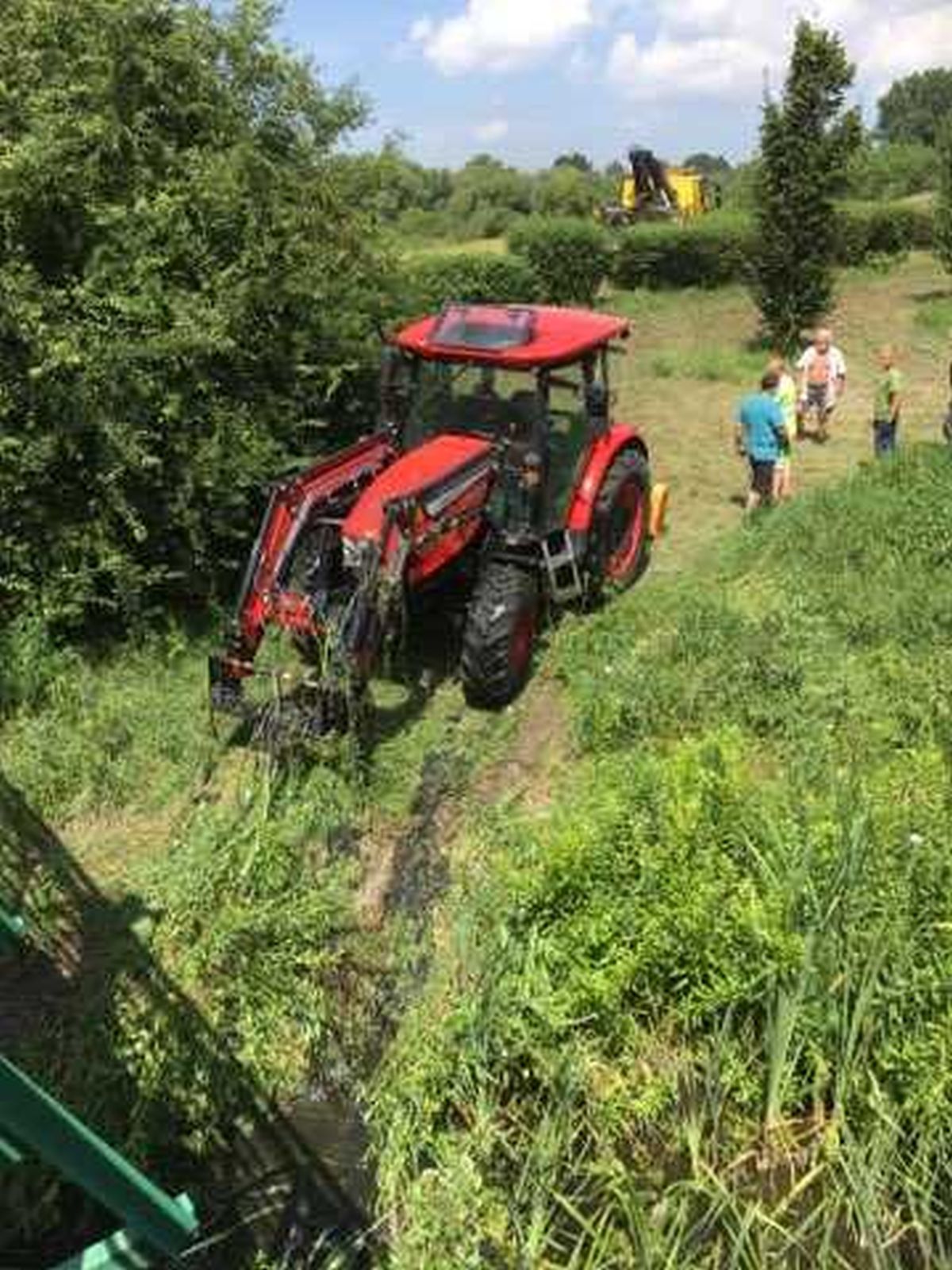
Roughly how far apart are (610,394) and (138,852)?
4724 mm

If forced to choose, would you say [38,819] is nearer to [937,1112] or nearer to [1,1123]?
[1,1123]

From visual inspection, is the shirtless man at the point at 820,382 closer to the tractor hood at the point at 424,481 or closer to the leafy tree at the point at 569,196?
the tractor hood at the point at 424,481

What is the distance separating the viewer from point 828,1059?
4883 millimetres

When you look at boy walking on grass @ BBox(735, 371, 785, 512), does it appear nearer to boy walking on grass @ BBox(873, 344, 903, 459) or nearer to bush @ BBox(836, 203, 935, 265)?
boy walking on grass @ BBox(873, 344, 903, 459)

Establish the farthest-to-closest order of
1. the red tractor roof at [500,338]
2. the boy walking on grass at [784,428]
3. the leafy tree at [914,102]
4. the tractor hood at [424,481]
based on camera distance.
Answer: the leafy tree at [914,102], the boy walking on grass at [784,428], the red tractor roof at [500,338], the tractor hood at [424,481]

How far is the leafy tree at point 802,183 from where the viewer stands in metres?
17.5

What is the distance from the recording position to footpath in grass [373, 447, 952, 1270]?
451 centimetres

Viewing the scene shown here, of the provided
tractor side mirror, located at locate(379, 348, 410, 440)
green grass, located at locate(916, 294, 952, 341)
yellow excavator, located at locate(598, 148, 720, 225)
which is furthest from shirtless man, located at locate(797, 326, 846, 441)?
yellow excavator, located at locate(598, 148, 720, 225)

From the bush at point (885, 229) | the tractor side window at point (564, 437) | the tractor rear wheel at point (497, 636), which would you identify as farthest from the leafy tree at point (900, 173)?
the tractor rear wheel at point (497, 636)

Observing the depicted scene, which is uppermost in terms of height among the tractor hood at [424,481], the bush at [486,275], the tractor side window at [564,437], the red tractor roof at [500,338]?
the red tractor roof at [500,338]

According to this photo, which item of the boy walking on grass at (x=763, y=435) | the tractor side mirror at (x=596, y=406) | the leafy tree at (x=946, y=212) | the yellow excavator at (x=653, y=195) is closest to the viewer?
the tractor side mirror at (x=596, y=406)

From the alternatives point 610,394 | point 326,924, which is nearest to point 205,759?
point 326,924

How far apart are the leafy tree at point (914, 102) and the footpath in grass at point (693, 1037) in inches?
4156

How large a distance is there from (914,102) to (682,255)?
98836mm
